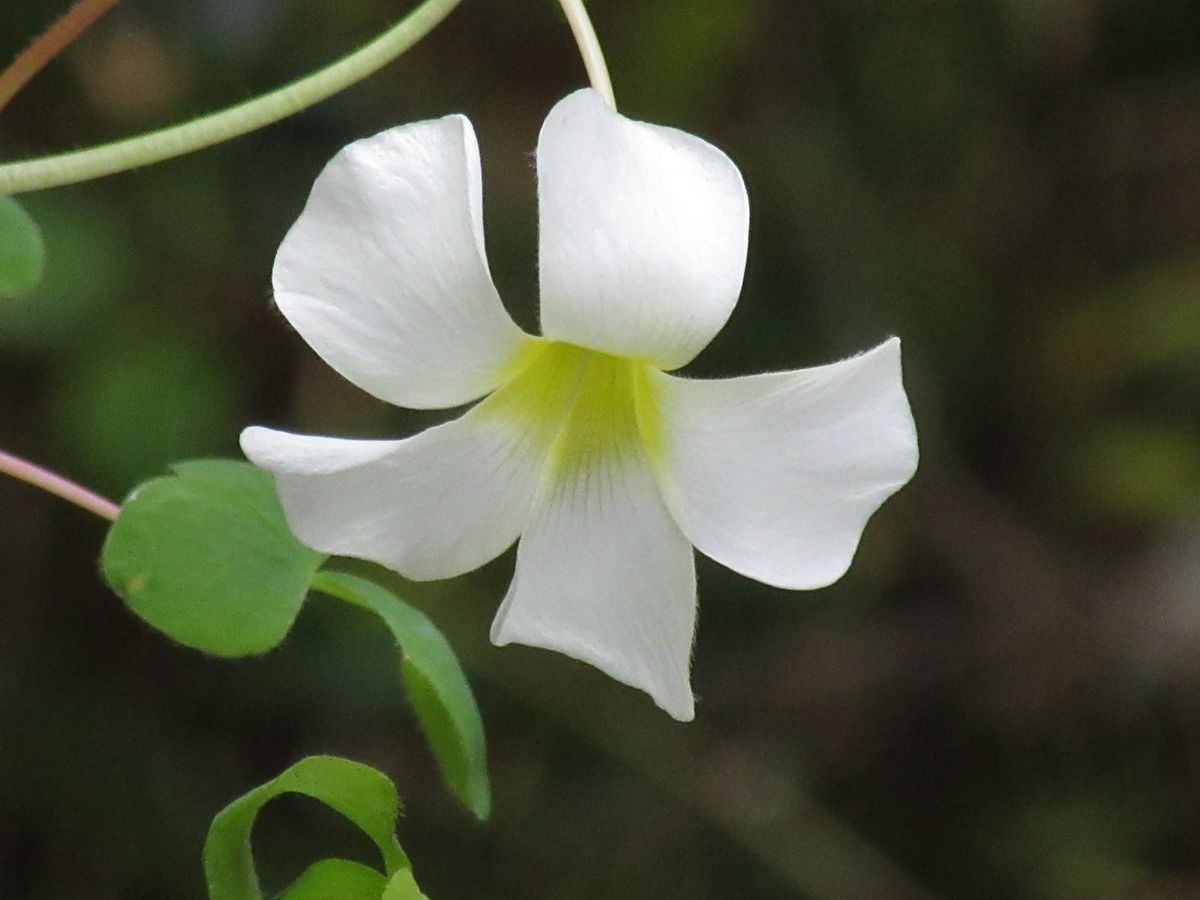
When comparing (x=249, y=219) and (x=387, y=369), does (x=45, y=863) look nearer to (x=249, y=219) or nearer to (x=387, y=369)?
(x=249, y=219)

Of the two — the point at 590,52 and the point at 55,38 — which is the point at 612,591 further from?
the point at 55,38

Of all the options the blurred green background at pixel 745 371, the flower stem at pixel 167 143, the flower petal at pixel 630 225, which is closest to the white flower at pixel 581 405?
the flower petal at pixel 630 225

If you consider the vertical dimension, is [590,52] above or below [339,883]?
above

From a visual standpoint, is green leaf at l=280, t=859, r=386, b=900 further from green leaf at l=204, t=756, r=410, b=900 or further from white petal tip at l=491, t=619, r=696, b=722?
white petal tip at l=491, t=619, r=696, b=722

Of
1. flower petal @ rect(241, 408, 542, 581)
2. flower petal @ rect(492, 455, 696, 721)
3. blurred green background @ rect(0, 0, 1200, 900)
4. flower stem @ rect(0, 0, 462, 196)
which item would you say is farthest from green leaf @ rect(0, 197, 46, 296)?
blurred green background @ rect(0, 0, 1200, 900)

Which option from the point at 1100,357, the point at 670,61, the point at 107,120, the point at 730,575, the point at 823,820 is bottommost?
the point at 823,820

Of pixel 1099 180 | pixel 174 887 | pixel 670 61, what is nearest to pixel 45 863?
pixel 174 887

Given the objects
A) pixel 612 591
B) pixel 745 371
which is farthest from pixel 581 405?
pixel 745 371
